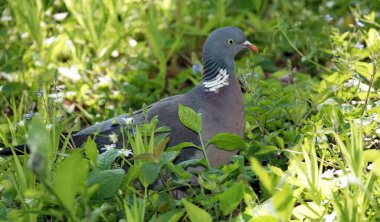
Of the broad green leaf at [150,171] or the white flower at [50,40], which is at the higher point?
the broad green leaf at [150,171]

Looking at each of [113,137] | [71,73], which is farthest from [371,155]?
[71,73]

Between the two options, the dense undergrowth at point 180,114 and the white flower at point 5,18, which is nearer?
the dense undergrowth at point 180,114

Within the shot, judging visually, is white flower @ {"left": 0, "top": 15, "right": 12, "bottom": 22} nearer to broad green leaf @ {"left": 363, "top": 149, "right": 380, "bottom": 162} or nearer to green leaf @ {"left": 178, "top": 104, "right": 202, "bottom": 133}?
green leaf @ {"left": 178, "top": 104, "right": 202, "bottom": 133}

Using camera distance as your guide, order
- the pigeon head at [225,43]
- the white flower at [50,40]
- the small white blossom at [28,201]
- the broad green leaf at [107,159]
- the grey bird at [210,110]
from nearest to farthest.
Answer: the small white blossom at [28,201]
the broad green leaf at [107,159]
the grey bird at [210,110]
the pigeon head at [225,43]
the white flower at [50,40]

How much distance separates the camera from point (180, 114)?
2.85 metres

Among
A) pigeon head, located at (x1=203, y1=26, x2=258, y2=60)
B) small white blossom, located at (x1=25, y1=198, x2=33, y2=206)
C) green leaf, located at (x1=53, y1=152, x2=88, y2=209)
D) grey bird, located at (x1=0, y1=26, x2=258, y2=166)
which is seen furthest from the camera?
pigeon head, located at (x1=203, y1=26, x2=258, y2=60)

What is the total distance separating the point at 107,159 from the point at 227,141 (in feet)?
1.57

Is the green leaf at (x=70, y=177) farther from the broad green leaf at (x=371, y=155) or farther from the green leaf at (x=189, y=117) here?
the broad green leaf at (x=371, y=155)

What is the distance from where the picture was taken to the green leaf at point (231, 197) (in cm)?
250

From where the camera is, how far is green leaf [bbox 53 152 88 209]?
2.07m

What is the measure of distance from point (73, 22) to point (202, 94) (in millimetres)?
2053

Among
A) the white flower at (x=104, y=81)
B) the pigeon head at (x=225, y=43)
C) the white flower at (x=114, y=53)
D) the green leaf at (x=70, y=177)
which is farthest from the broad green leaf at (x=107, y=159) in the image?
the white flower at (x=114, y=53)

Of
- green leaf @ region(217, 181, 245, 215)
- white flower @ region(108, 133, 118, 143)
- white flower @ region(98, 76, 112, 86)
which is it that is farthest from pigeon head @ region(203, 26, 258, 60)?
white flower @ region(98, 76, 112, 86)

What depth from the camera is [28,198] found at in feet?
8.53
